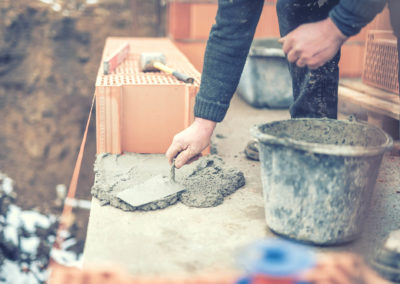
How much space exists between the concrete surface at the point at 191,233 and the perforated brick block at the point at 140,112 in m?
0.54

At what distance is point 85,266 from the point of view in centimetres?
144

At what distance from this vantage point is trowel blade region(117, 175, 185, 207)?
1.92m

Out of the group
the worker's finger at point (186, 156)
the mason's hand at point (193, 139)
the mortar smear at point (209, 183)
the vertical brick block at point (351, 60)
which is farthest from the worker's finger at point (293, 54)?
the vertical brick block at point (351, 60)

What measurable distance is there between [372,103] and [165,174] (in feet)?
4.27

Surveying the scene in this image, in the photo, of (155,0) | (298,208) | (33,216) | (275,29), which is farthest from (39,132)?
(298,208)

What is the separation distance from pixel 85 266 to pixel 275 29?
10.5 feet

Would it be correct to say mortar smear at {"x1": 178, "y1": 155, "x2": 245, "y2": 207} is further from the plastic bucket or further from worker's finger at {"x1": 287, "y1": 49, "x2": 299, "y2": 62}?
the plastic bucket

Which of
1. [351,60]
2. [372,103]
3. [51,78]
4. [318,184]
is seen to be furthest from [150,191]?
[51,78]

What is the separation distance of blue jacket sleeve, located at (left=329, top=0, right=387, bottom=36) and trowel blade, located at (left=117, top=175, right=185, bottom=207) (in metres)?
0.95

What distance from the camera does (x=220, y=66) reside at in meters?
1.83

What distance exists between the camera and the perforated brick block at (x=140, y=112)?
96.0 inches

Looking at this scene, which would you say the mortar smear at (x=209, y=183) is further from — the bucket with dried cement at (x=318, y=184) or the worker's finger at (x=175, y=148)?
the bucket with dried cement at (x=318, y=184)

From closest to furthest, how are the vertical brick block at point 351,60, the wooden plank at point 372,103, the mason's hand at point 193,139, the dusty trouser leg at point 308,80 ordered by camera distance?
the mason's hand at point 193,139 < the dusty trouser leg at point 308,80 < the wooden plank at point 372,103 < the vertical brick block at point 351,60

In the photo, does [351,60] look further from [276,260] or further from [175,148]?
[276,260]
